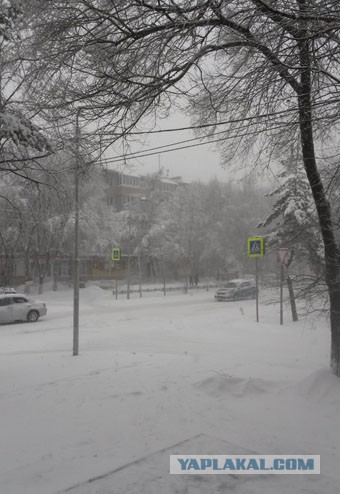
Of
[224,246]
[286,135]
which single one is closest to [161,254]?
[224,246]

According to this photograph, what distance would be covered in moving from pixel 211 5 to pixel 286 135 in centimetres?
335

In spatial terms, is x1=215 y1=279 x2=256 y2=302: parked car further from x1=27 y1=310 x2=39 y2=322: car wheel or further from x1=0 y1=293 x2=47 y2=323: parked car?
x1=27 y1=310 x2=39 y2=322: car wheel

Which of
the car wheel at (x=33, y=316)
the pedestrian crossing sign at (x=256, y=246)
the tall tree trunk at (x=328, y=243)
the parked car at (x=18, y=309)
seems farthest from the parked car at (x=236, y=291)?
the tall tree trunk at (x=328, y=243)

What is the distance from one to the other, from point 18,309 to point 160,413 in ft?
51.4

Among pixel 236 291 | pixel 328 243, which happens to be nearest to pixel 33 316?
pixel 236 291

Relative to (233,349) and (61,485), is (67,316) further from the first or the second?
(61,485)

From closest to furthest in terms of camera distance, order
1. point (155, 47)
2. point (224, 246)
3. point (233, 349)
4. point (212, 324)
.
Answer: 1. point (155, 47)
2. point (233, 349)
3. point (212, 324)
4. point (224, 246)

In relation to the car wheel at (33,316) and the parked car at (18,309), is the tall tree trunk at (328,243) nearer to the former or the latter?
the parked car at (18,309)

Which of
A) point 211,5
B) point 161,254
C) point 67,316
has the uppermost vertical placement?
point 211,5

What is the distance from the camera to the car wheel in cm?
2116

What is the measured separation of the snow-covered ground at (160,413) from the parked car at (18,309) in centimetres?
698

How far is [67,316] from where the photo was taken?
909 inches

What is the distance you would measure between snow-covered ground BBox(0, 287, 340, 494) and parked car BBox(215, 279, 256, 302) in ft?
54.5

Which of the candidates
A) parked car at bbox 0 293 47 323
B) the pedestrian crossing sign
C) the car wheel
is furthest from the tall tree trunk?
the car wheel
